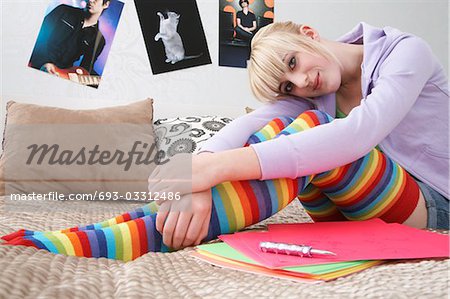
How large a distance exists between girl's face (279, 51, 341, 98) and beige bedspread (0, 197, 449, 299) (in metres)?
0.63

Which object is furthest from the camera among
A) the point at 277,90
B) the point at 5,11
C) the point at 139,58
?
the point at 139,58

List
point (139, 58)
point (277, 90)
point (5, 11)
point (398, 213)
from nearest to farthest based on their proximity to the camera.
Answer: point (398, 213), point (277, 90), point (5, 11), point (139, 58)

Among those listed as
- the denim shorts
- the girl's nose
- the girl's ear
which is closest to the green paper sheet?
the denim shorts

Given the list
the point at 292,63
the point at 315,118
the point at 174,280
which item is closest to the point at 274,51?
A: the point at 292,63

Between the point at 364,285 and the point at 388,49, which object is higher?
the point at 388,49

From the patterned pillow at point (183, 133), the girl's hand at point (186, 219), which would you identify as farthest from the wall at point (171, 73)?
the girl's hand at point (186, 219)

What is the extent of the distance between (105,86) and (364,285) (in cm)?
185

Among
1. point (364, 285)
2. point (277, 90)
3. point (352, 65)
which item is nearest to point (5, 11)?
point (277, 90)

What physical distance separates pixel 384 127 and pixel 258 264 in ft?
1.46

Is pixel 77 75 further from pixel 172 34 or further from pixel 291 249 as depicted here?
pixel 291 249

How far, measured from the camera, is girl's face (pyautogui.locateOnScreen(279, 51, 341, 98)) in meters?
1.12

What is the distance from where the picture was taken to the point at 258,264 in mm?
550

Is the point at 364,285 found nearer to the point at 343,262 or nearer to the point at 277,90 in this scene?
the point at 343,262

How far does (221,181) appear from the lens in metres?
0.71
